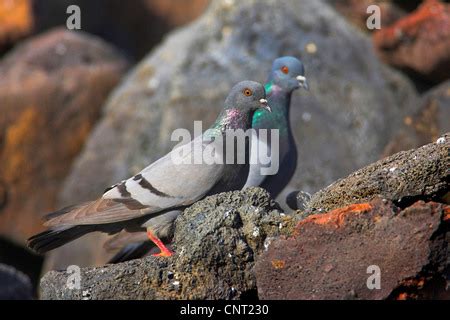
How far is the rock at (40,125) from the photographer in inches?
452

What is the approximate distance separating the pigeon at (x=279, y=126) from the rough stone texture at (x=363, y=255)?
226 cm

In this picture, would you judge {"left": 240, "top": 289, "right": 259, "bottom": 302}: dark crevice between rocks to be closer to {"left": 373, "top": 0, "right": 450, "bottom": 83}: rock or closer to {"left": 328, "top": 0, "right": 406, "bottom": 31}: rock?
{"left": 373, "top": 0, "right": 450, "bottom": 83}: rock

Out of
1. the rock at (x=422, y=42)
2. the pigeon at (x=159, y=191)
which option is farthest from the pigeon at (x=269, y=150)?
the rock at (x=422, y=42)

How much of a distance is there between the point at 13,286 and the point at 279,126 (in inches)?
109

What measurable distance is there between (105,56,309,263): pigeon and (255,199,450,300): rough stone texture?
162 cm

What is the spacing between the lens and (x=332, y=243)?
4.45m

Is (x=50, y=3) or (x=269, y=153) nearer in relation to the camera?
(x=269, y=153)

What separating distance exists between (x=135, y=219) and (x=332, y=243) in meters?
2.04

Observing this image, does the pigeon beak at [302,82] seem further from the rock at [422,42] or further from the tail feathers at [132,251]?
the rock at [422,42]

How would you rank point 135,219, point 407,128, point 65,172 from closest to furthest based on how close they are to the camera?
point 135,219 < point 407,128 < point 65,172

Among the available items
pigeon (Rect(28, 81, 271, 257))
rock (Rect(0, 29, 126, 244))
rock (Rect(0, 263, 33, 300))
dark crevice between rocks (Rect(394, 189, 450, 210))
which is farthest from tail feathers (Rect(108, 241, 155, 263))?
rock (Rect(0, 29, 126, 244))

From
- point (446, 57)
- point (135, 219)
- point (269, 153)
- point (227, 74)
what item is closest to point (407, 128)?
point (446, 57)
